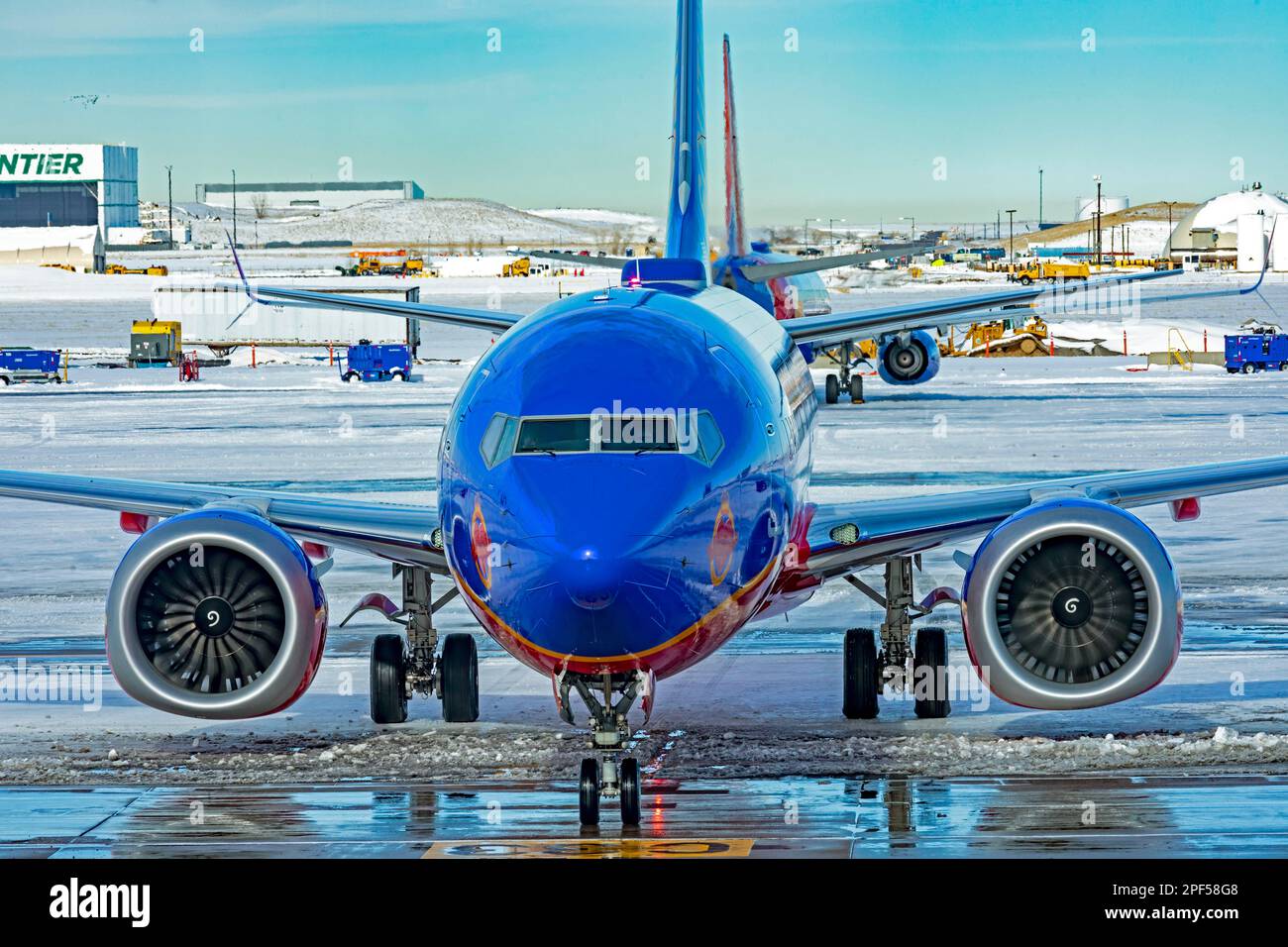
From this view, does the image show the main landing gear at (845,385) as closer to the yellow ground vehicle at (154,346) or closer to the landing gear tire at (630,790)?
the yellow ground vehicle at (154,346)

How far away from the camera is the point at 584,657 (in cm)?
1039

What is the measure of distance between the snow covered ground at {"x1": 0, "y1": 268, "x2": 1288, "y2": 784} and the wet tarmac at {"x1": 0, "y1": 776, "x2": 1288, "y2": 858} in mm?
513

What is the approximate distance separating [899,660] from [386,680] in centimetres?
414

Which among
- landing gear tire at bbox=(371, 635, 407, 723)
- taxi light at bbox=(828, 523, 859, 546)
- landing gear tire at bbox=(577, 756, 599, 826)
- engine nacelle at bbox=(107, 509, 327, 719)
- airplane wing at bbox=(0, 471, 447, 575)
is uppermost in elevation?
airplane wing at bbox=(0, 471, 447, 575)

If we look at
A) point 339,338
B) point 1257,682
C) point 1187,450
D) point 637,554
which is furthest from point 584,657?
point 339,338

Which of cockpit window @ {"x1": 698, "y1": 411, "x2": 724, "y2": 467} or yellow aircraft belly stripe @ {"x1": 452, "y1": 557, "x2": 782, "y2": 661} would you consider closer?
yellow aircraft belly stripe @ {"x1": 452, "y1": 557, "x2": 782, "y2": 661}

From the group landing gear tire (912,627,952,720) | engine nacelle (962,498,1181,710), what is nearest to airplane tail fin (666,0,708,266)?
landing gear tire (912,627,952,720)

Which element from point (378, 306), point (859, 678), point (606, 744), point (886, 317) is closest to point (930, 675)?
point (859, 678)

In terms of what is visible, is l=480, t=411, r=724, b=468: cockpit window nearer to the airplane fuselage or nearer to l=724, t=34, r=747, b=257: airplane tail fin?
the airplane fuselage

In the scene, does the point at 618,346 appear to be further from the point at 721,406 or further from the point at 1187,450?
the point at 1187,450

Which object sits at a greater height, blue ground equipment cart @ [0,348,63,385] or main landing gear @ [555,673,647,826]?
blue ground equipment cart @ [0,348,63,385]

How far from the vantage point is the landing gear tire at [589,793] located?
36.7 feet

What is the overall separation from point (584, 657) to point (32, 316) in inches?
4143

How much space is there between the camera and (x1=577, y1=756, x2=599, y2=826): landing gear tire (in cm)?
1118
